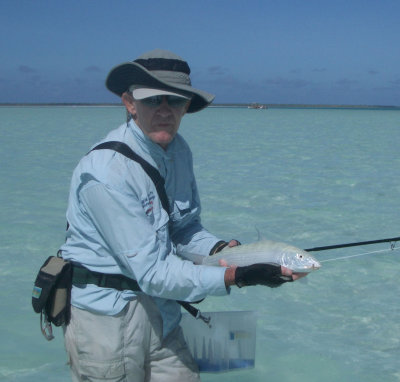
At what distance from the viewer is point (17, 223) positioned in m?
8.23

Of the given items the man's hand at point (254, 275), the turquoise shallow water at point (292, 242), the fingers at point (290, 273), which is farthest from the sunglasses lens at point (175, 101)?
the turquoise shallow water at point (292, 242)

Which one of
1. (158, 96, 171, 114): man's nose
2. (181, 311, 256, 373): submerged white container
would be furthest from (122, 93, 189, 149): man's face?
(181, 311, 256, 373): submerged white container

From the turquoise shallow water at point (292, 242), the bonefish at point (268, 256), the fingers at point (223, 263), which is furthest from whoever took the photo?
the turquoise shallow water at point (292, 242)

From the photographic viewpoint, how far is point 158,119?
2.41 metres

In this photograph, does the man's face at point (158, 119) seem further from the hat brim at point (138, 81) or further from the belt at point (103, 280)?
the belt at point (103, 280)

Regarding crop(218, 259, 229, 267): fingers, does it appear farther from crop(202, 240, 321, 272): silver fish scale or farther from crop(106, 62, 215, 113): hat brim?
crop(106, 62, 215, 113): hat brim

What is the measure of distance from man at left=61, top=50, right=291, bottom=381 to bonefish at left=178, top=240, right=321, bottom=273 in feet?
0.36

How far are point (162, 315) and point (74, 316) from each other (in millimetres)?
405

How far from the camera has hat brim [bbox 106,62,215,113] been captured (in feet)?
7.60

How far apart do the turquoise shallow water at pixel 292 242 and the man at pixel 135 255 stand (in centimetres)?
143

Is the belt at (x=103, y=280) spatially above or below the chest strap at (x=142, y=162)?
below

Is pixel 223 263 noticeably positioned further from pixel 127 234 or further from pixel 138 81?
pixel 138 81

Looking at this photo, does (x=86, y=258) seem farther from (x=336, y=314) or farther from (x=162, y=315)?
(x=336, y=314)

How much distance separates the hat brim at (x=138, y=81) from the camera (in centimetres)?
232
